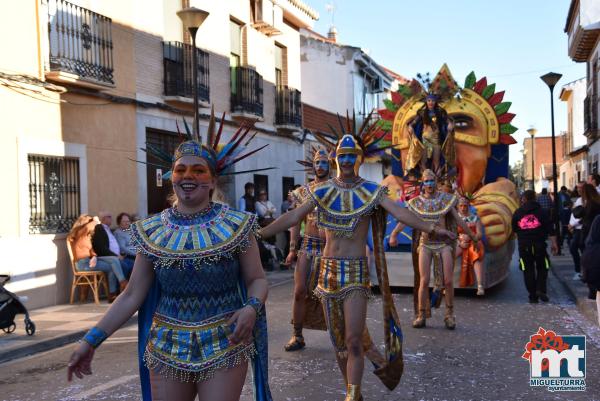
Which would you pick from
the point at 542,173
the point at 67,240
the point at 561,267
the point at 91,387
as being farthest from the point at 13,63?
the point at 542,173

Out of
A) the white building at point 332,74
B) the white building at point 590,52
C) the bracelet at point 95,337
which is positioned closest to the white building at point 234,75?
the white building at point 332,74

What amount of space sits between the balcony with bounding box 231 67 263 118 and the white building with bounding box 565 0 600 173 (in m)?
12.5

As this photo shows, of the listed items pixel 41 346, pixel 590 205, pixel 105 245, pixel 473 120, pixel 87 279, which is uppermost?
pixel 473 120

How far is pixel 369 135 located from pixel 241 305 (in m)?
3.17

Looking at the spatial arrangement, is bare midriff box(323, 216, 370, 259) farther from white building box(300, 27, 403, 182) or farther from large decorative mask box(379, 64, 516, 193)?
white building box(300, 27, 403, 182)

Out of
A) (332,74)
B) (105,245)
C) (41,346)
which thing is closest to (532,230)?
(105,245)

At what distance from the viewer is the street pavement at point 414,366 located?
5.89m

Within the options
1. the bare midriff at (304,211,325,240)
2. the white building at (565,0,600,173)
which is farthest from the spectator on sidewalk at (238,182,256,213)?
the white building at (565,0,600,173)

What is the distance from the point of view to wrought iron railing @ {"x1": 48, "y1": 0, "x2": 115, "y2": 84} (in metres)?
12.1

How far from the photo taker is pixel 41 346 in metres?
8.42

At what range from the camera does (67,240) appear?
11.8m

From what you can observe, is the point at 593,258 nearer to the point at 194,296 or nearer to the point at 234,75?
the point at 194,296

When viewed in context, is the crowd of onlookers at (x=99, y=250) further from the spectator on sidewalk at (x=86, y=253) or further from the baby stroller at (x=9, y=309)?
the baby stroller at (x=9, y=309)

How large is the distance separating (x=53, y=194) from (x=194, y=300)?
950 centimetres
